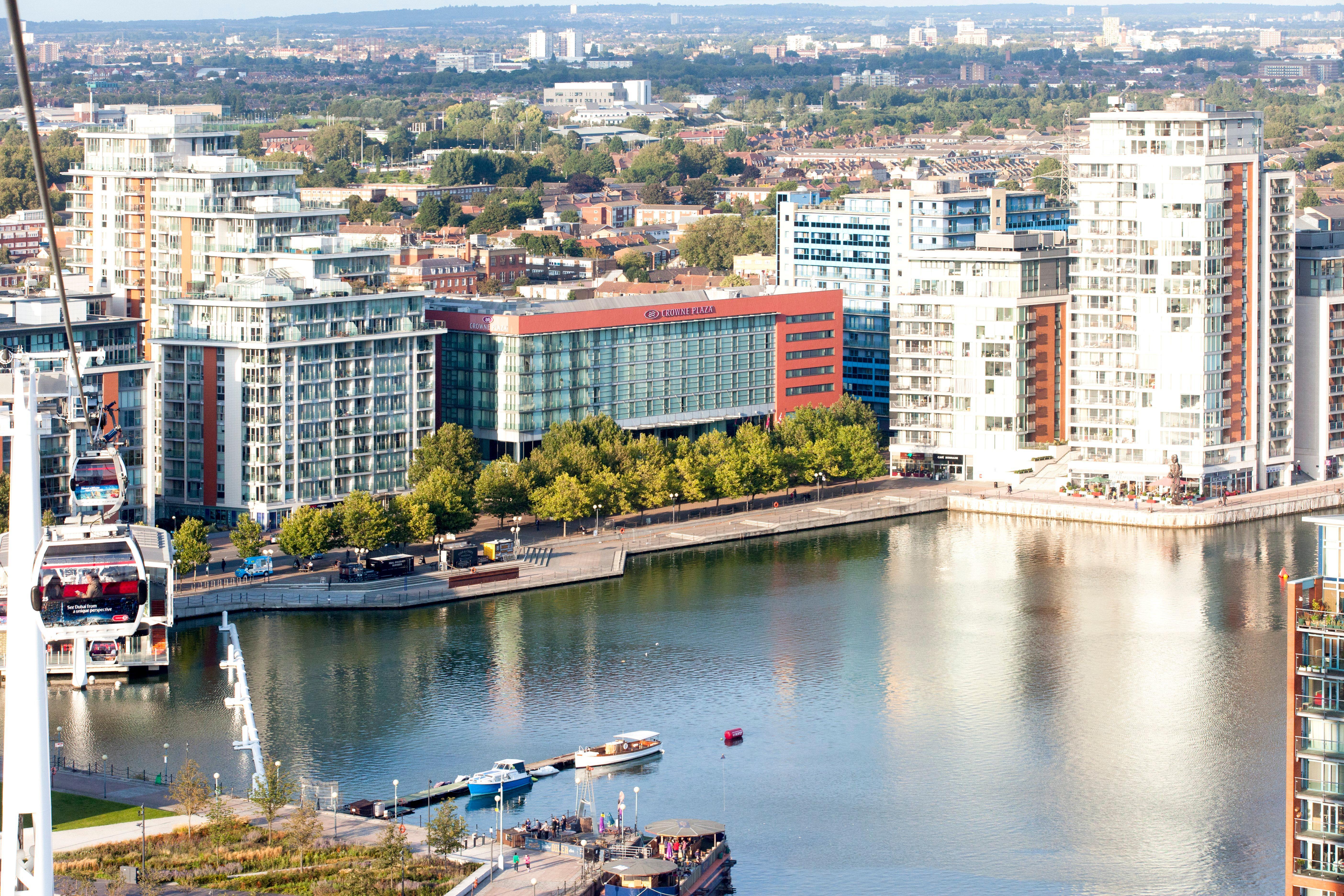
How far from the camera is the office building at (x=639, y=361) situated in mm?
76062

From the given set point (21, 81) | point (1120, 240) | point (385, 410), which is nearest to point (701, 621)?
point (385, 410)

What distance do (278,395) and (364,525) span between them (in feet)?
19.1

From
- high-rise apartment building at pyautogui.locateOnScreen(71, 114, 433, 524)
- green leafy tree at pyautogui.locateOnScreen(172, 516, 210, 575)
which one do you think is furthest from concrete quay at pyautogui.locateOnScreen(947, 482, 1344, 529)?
green leafy tree at pyautogui.locateOnScreen(172, 516, 210, 575)

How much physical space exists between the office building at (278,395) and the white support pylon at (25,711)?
136 feet

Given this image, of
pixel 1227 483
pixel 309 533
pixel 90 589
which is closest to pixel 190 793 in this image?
pixel 90 589

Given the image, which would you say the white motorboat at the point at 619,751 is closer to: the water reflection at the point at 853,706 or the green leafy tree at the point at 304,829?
the water reflection at the point at 853,706

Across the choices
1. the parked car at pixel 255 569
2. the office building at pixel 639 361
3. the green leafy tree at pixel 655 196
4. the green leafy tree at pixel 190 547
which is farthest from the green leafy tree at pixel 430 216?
the green leafy tree at pixel 190 547

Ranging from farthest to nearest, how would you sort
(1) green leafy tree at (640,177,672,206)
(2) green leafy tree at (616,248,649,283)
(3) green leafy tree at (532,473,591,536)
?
(1) green leafy tree at (640,177,672,206) → (2) green leafy tree at (616,248,649,283) → (3) green leafy tree at (532,473,591,536)

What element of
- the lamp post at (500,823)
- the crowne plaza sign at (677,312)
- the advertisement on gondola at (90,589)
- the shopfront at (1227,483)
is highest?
the crowne plaza sign at (677,312)

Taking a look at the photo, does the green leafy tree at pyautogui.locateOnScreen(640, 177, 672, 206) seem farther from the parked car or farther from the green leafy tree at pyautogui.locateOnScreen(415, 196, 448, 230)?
the parked car

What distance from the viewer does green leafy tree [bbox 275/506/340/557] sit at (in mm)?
64938

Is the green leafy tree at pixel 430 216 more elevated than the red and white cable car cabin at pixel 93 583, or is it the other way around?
the green leafy tree at pixel 430 216

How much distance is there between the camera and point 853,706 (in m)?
52.5

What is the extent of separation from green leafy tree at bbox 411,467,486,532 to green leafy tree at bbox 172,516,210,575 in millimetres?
6774
